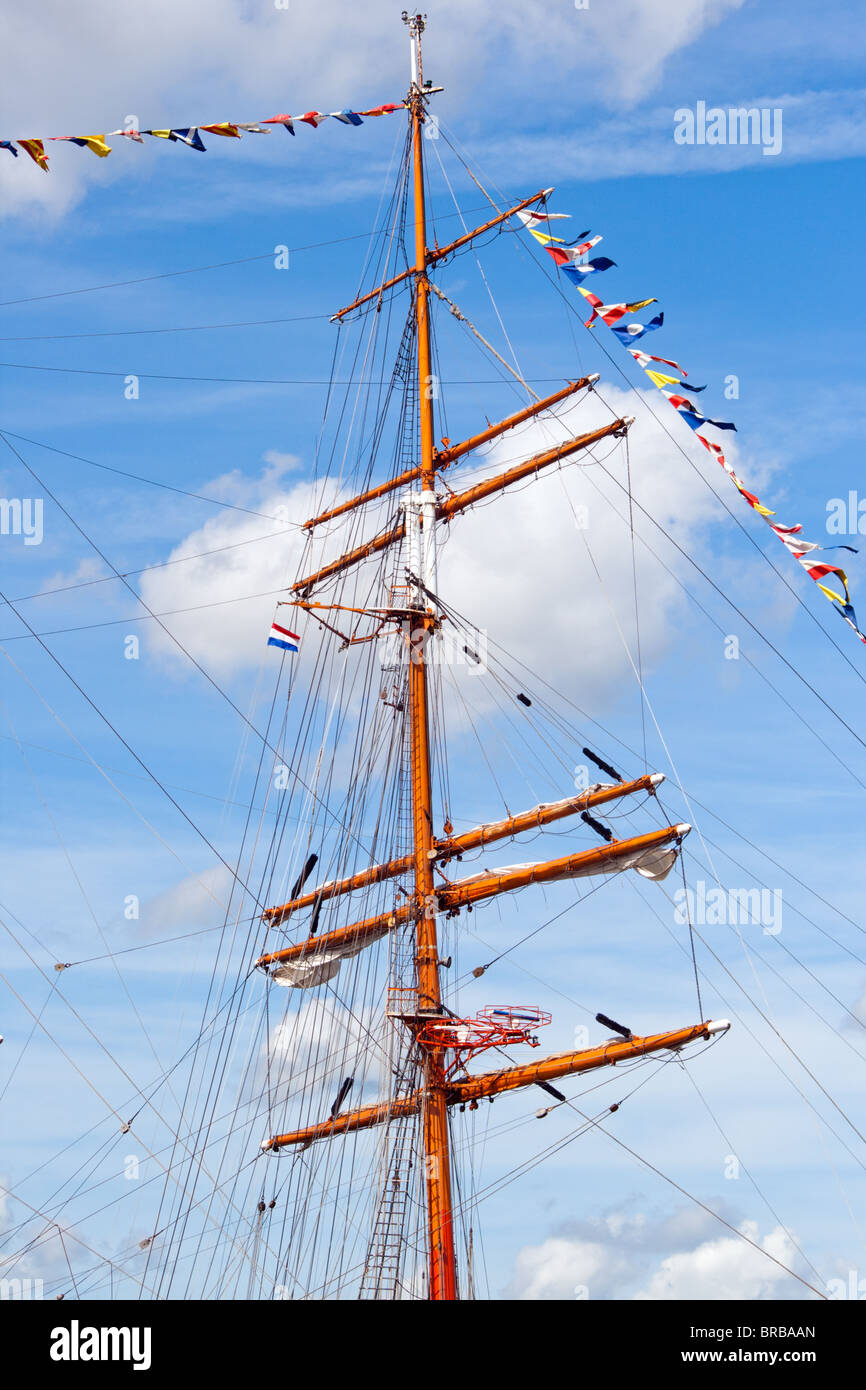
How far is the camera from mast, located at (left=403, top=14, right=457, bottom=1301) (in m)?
37.8


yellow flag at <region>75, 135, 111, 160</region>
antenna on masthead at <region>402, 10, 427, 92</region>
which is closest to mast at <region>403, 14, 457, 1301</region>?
antenna on masthead at <region>402, 10, 427, 92</region>

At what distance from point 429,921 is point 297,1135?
247 inches

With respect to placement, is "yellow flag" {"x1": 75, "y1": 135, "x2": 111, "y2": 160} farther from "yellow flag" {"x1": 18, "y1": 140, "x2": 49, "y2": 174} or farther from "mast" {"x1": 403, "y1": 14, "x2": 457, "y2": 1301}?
"mast" {"x1": 403, "y1": 14, "x2": 457, "y2": 1301}

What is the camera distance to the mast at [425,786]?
37.8m

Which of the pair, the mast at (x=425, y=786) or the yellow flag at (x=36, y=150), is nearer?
the yellow flag at (x=36, y=150)

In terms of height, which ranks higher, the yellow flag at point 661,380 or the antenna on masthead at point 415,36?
the antenna on masthead at point 415,36

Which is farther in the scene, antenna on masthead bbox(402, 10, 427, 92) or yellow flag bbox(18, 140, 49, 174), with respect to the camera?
Answer: antenna on masthead bbox(402, 10, 427, 92)

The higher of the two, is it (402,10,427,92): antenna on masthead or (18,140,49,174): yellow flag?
(402,10,427,92): antenna on masthead

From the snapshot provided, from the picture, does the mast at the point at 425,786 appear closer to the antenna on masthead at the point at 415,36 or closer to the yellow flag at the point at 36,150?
the antenna on masthead at the point at 415,36

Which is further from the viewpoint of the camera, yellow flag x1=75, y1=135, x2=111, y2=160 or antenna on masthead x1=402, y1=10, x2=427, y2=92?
antenna on masthead x1=402, y1=10, x2=427, y2=92

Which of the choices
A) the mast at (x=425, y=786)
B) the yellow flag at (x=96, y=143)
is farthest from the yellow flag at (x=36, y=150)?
the mast at (x=425, y=786)
